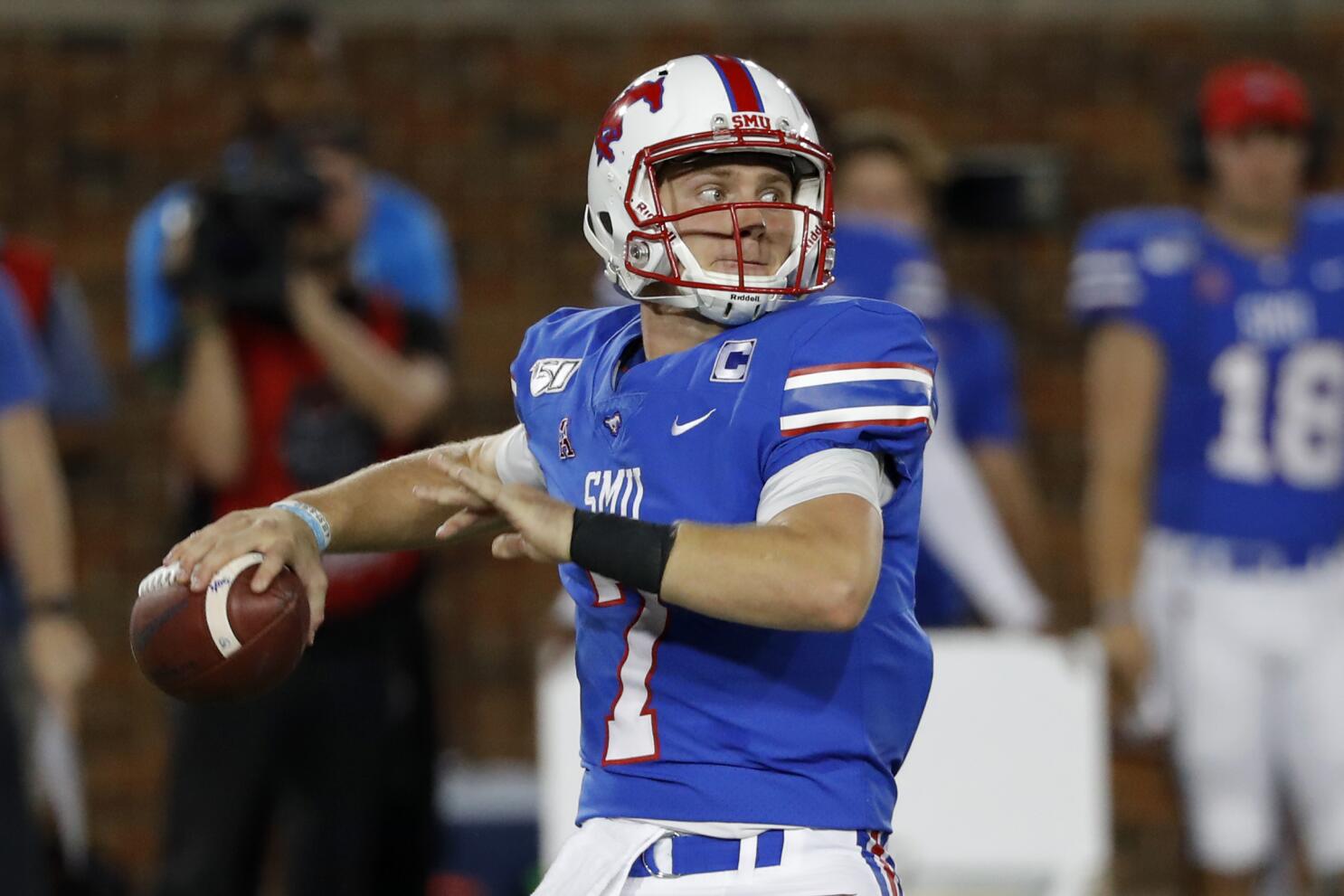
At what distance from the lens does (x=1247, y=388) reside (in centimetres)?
512

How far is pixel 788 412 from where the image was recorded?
2.60m

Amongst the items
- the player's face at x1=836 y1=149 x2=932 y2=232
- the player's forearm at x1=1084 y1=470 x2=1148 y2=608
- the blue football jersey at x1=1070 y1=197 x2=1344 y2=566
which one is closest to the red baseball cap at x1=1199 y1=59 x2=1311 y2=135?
the blue football jersey at x1=1070 y1=197 x2=1344 y2=566

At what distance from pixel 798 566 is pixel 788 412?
10.7 inches

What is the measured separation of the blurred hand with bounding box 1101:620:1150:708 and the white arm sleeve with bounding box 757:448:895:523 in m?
2.61

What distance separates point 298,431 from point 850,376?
228 centimetres

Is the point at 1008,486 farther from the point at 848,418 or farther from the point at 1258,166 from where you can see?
the point at 848,418

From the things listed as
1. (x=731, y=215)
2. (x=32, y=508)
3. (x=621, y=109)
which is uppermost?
(x=621, y=109)

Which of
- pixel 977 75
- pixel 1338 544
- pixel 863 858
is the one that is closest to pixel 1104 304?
pixel 1338 544

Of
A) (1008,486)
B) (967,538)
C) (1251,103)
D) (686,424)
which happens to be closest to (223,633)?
(686,424)

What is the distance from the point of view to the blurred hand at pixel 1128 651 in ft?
16.6

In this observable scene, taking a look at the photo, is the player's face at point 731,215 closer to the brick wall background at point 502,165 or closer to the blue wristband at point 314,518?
the blue wristband at point 314,518

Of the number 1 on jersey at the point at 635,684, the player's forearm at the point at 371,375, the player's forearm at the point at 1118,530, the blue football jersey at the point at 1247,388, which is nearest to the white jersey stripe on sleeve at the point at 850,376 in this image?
the number 1 on jersey at the point at 635,684

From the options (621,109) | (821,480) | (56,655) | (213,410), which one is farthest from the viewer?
(213,410)

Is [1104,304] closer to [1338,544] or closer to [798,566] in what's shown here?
[1338,544]
